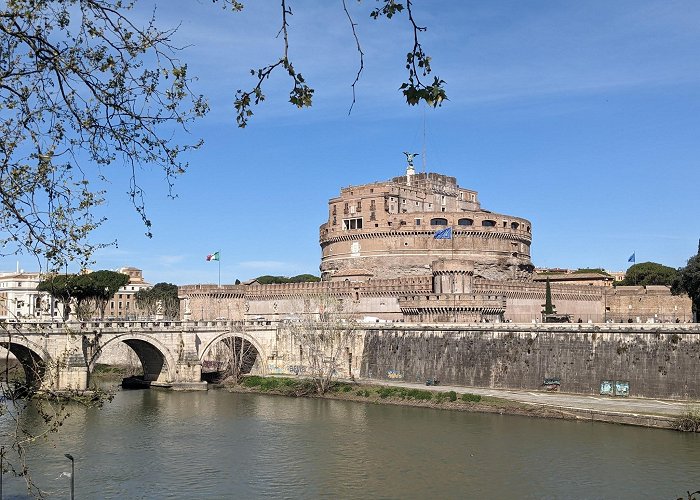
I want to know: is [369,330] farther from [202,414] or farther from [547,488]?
[547,488]

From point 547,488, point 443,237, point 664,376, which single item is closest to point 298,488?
point 547,488

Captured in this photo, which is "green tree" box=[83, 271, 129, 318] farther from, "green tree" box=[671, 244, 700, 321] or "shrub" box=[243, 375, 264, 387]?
"green tree" box=[671, 244, 700, 321]

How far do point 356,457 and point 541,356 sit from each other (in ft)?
57.3

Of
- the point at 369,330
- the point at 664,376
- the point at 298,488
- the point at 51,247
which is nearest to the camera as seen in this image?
the point at 51,247

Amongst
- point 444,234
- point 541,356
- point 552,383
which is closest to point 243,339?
point 444,234

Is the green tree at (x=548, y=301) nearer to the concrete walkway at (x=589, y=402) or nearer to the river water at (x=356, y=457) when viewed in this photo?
the concrete walkway at (x=589, y=402)

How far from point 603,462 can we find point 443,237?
120 ft

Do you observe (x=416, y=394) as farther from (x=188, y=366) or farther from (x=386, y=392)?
(x=188, y=366)

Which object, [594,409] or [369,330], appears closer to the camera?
[594,409]

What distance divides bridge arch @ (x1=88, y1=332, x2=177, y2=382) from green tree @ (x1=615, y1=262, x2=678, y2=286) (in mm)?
49752

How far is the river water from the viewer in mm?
22812

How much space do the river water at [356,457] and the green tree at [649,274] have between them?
47.4 m

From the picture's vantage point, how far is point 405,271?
64.4m

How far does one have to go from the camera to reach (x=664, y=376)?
36688mm
